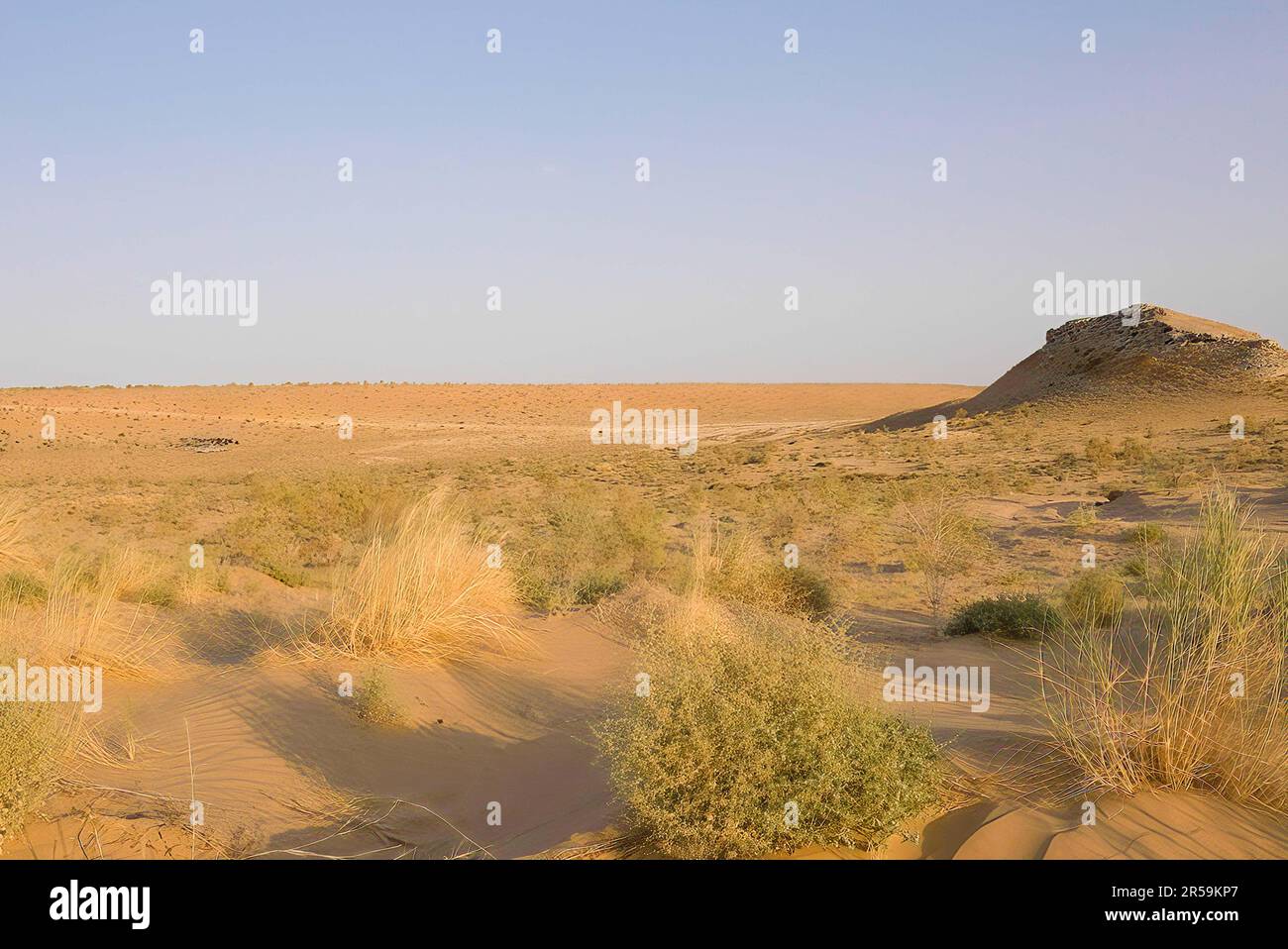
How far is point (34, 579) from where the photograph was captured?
10.1m

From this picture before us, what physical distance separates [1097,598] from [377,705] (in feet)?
22.6

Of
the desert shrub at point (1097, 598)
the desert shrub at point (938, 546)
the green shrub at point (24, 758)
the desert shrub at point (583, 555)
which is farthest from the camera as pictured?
the desert shrub at point (938, 546)

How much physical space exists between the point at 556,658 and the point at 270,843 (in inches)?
147

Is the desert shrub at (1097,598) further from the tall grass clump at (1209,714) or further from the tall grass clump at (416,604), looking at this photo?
the tall grass clump at (416,604)

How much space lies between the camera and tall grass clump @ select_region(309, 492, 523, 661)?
8.15m

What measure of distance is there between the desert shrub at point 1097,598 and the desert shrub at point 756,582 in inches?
98.1

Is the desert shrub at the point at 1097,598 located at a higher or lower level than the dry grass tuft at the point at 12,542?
lower

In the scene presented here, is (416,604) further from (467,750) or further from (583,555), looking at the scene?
(583,555)

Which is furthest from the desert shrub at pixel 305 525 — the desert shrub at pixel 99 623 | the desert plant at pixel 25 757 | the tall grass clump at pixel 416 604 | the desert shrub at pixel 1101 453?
the desert shrub at pixel 1101 453

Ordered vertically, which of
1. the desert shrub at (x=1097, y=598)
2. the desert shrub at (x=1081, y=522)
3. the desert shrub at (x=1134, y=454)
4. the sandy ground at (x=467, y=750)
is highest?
the desert shrub at (x=1134, y=454)

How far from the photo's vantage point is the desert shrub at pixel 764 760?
433 centimetres

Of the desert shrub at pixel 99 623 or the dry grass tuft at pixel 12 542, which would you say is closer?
the desert shrub at pixel 99 623
